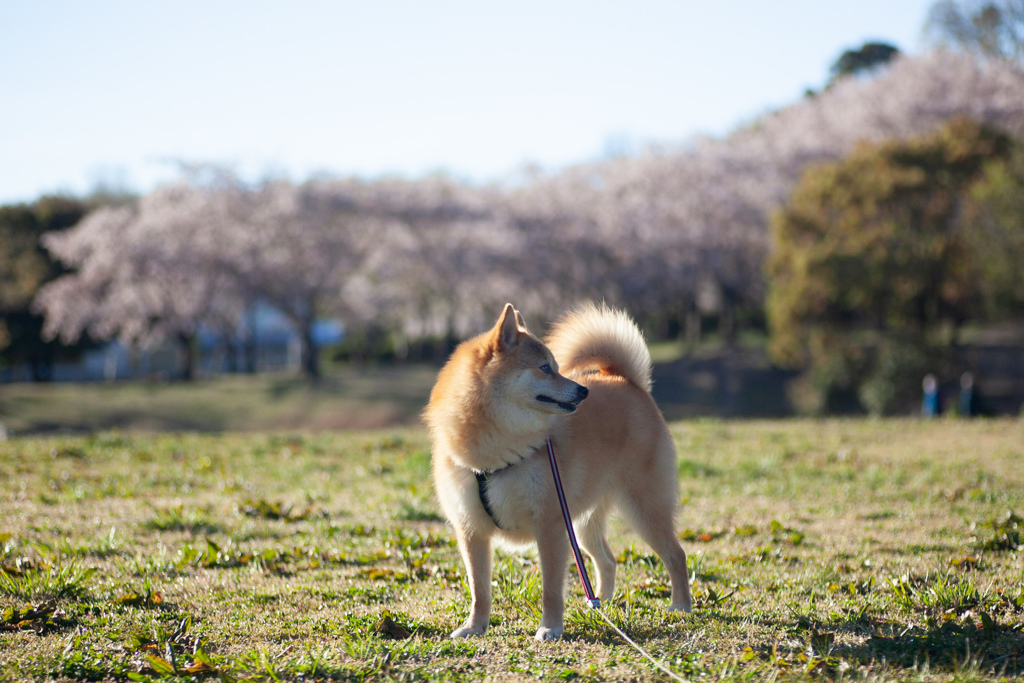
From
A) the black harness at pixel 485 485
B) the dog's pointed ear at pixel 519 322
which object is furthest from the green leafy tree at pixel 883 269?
the black harness at pixel 485 485

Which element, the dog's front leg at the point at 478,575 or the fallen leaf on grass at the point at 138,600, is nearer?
the dog's front leg at the point at 478,575

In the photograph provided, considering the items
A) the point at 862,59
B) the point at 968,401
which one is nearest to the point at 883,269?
the point at 968,401

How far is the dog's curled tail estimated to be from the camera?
15.3 feet

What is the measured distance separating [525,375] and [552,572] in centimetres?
91

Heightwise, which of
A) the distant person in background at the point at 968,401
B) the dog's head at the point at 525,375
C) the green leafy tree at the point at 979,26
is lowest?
the distant person in background at the point at 968,401

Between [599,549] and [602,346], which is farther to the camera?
[602,346]

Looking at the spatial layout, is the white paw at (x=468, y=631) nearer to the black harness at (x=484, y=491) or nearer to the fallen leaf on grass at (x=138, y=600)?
the black harness at (x=484, y=491)

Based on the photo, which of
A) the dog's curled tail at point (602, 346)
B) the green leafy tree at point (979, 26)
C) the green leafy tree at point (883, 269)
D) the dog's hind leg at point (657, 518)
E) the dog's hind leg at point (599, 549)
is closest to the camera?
the dog's hind leg at point (657, 518)

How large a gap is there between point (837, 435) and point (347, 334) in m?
34.6

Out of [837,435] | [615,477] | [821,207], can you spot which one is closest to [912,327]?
[821,207]

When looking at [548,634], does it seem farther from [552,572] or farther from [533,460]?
[533,460]

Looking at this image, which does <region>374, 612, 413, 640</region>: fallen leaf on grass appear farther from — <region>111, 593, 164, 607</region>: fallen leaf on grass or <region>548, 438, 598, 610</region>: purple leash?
<region>111, 593, 164, 607</region>: fallen leaf on grass

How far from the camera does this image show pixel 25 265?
28969 mm

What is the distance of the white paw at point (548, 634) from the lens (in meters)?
3.58
